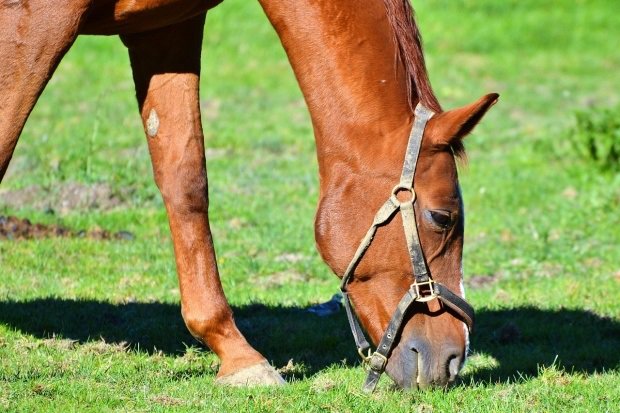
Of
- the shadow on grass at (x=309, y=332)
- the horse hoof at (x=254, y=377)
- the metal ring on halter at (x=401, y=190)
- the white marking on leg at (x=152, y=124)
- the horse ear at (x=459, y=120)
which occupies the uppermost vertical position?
the horse ear at (x=459, y=120)

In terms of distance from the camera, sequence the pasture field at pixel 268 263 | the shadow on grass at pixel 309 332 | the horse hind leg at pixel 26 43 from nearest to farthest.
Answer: the horse hind leg at pixel 26 43
the pasture field at pixel 268 263
the shadow on grass at pixel 309 332

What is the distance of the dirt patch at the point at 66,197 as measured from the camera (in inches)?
328

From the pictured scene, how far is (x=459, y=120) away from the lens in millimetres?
3814

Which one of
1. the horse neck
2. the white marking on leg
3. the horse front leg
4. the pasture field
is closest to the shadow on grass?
the pasture field

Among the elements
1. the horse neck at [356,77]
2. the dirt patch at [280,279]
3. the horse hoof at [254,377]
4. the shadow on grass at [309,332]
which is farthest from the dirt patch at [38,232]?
the horse neck at [356,77]

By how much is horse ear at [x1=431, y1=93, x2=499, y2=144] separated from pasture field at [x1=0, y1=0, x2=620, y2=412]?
1.15 feet

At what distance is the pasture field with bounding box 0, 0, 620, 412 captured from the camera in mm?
4406

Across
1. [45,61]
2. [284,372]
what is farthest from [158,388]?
[45,61]

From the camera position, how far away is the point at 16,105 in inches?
158

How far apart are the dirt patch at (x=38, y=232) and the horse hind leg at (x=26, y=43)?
3412 millimetres

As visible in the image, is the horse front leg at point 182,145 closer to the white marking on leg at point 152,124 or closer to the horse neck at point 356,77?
the white marking on leg at point 152,124

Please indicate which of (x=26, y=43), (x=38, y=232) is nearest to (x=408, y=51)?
(x=26, y=43)

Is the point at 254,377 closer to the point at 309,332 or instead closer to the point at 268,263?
the point at 309,332

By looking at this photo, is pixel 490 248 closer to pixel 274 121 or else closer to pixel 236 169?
pixel 236 169
